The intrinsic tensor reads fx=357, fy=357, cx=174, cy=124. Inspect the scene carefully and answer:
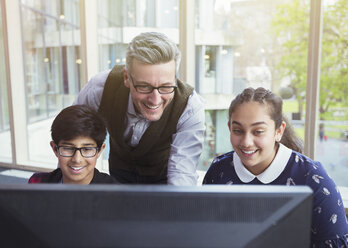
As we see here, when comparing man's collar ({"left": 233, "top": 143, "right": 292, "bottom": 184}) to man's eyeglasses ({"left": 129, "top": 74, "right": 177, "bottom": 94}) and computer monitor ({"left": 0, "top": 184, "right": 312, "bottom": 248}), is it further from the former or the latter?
computer monitor ({"left": 0, "top": 184, "right": 312, "bottom": 248})

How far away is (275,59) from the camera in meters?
3.15

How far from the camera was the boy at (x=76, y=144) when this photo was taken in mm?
1386

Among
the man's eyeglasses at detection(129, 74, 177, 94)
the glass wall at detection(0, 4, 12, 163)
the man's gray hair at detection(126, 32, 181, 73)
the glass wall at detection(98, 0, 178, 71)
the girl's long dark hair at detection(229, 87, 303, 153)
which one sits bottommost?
the glass wall at detection(0, 4, 12, 163)

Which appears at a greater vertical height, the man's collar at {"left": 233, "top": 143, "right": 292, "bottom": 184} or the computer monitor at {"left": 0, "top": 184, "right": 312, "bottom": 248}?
the computer monitor at {"left": 0, "top": 184, "right": 312, "bottom": 248}

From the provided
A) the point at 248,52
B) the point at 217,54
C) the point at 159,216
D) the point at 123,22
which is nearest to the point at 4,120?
the point at 123,22

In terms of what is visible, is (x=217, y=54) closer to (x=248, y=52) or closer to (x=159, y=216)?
(x=248, y=52)

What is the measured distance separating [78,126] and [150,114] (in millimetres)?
291

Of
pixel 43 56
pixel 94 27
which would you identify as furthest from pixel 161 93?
pixel 43 56

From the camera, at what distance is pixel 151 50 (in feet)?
4.13

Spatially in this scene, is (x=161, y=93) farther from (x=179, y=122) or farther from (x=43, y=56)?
(x=43, y=56)

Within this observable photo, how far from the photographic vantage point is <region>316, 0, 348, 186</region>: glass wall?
288 centimetres

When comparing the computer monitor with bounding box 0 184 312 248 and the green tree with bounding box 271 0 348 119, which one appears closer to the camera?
the computer monitor with bounding box 0 184 312 248

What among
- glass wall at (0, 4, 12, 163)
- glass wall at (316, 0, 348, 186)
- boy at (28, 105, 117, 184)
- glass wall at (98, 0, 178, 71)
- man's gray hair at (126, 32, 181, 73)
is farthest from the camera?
glass wall at (0, 4, 12, 163)

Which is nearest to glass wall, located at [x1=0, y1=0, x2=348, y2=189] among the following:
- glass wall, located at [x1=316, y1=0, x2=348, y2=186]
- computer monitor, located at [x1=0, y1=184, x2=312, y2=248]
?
glass wall, located at [x1=316, y1=0, x2=348, y2=186]
